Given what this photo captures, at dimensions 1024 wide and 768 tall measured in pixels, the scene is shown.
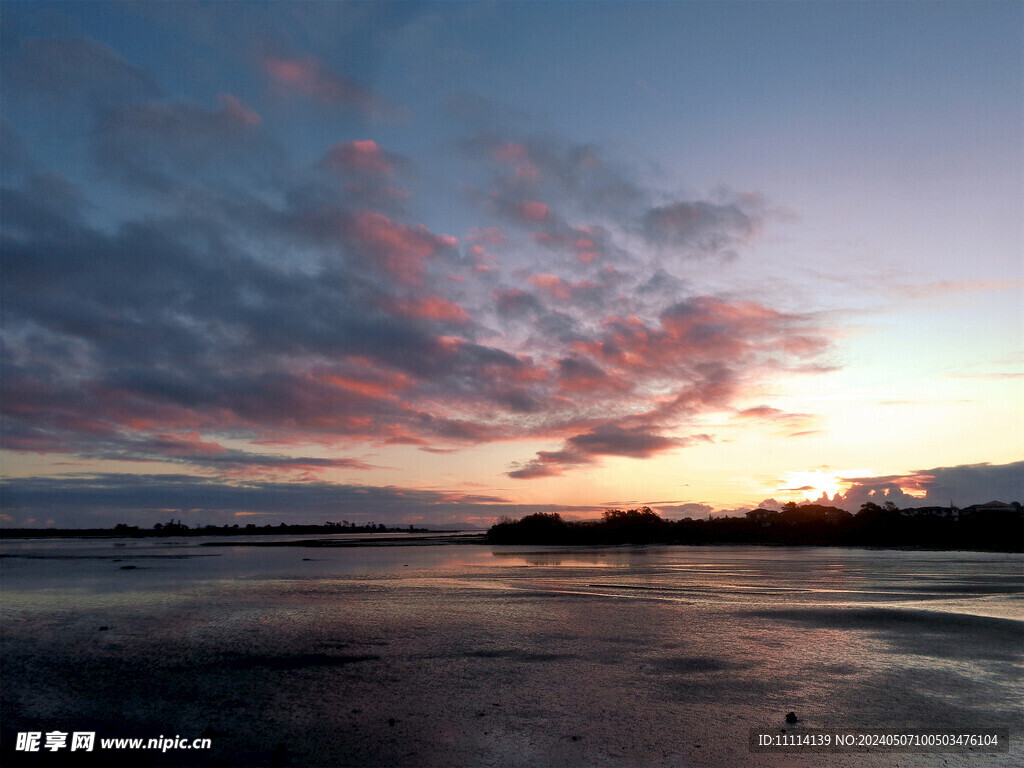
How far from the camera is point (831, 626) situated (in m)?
20.8

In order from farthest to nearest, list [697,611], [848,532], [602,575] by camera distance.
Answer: [848,532]
[602,575]
[697,611]

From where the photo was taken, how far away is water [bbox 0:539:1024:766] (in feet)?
35.0

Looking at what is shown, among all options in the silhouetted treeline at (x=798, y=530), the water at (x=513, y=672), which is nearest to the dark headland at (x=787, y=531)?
the silhouetted treeline at (x=798, y=530)

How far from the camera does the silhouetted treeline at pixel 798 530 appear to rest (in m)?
84.8

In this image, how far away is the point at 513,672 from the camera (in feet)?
49.1

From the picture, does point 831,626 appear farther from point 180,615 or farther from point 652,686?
point 180,615

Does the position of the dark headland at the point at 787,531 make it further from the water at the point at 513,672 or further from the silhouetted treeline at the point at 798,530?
the water at the point at 513,672

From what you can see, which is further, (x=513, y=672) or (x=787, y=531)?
(x=787, y=531)

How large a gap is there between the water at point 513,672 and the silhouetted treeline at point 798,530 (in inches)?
2540

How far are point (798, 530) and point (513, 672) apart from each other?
110431 millimetres

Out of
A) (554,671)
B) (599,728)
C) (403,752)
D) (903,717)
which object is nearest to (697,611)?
(554,671)

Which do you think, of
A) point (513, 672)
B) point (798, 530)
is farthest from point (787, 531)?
point (513, 672)

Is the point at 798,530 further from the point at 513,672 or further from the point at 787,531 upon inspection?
the point at 513,672

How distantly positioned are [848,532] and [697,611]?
89.5 metres
